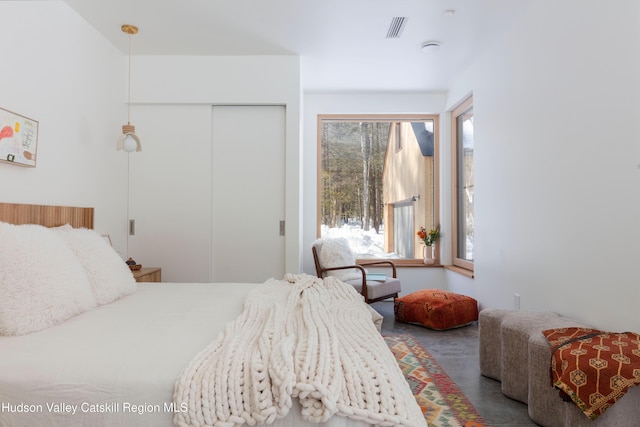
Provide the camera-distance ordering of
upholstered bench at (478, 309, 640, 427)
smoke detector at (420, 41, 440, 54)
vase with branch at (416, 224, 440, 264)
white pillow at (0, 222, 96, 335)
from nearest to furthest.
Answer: white pillow at (0, 222, 96, 335) < upholstered bench at (478, 309, 640, 427) < smoke detector at (420, 41, 440, 54) < vase with branch at (416, 224, 440, 264)

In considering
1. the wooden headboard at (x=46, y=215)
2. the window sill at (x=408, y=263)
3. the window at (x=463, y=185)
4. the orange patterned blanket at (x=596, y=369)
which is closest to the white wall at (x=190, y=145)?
the wooden headboard at (x=46, y=215)

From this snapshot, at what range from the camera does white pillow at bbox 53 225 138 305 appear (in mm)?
2271

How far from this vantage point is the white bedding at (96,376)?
1.24 meters

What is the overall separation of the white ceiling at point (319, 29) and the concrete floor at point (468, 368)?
8.92 ft

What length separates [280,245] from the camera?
404 centimetres

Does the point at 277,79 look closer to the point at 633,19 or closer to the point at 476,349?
the point at 633,19

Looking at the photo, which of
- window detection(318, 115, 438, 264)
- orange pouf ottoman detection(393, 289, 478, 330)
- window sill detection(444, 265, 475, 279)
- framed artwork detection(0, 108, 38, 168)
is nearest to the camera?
framed artwork detection(0, 108, 38, 168)

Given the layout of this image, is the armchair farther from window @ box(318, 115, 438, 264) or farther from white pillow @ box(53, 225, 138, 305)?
white pillow @ box(53, 225, 138, 305)

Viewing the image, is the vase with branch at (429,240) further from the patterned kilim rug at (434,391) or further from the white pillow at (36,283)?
the white pillow at (36,283)

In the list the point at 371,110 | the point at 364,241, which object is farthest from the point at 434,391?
the point at 371,110

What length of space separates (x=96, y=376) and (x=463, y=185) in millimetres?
4464

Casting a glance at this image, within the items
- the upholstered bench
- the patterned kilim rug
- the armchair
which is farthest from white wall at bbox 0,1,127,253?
the upholstered bench

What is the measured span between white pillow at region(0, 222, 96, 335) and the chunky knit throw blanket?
0.87m

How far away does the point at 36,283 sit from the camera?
1.79 meters
